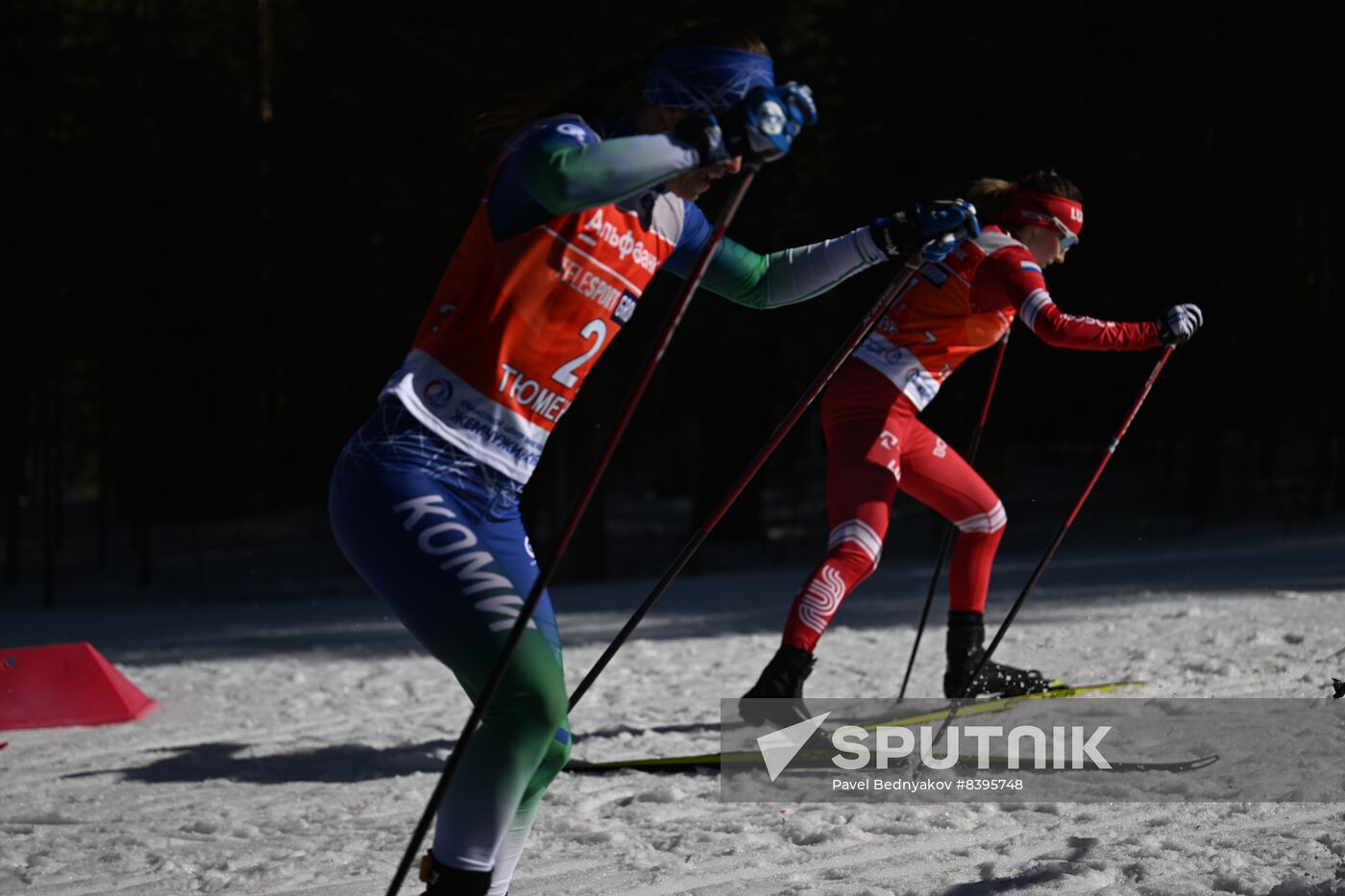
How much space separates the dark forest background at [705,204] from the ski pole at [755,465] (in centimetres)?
947

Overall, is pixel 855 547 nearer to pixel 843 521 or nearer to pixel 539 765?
pixel 843 521

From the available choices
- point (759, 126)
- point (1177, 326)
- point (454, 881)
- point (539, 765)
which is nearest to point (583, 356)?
point (759, 126)

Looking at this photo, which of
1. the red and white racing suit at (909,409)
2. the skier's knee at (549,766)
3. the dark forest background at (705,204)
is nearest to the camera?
the skier's knee at (549,766)

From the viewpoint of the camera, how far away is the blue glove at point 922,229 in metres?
3.49

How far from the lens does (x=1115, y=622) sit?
308 inches

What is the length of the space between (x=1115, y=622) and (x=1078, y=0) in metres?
11.2

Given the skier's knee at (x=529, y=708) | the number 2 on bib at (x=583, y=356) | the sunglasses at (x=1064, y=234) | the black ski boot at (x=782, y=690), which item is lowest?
the black ski boot at (x=782, y=690)

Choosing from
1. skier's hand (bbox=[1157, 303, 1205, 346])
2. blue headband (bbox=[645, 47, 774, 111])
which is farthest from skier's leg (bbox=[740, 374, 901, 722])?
blue headband (bbox=[645, 47, 774, 111])

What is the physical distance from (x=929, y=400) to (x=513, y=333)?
289cm

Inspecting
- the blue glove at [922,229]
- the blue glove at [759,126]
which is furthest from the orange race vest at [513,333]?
the blue glove at [922,229]

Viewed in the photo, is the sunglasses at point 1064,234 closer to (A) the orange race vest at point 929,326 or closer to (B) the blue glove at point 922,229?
(A) the orange race vest at point 929,326

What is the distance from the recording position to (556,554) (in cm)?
268

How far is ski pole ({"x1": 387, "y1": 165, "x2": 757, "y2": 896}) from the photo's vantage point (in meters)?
2.46

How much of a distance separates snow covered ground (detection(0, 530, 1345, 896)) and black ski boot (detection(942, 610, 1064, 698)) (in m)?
0.67
